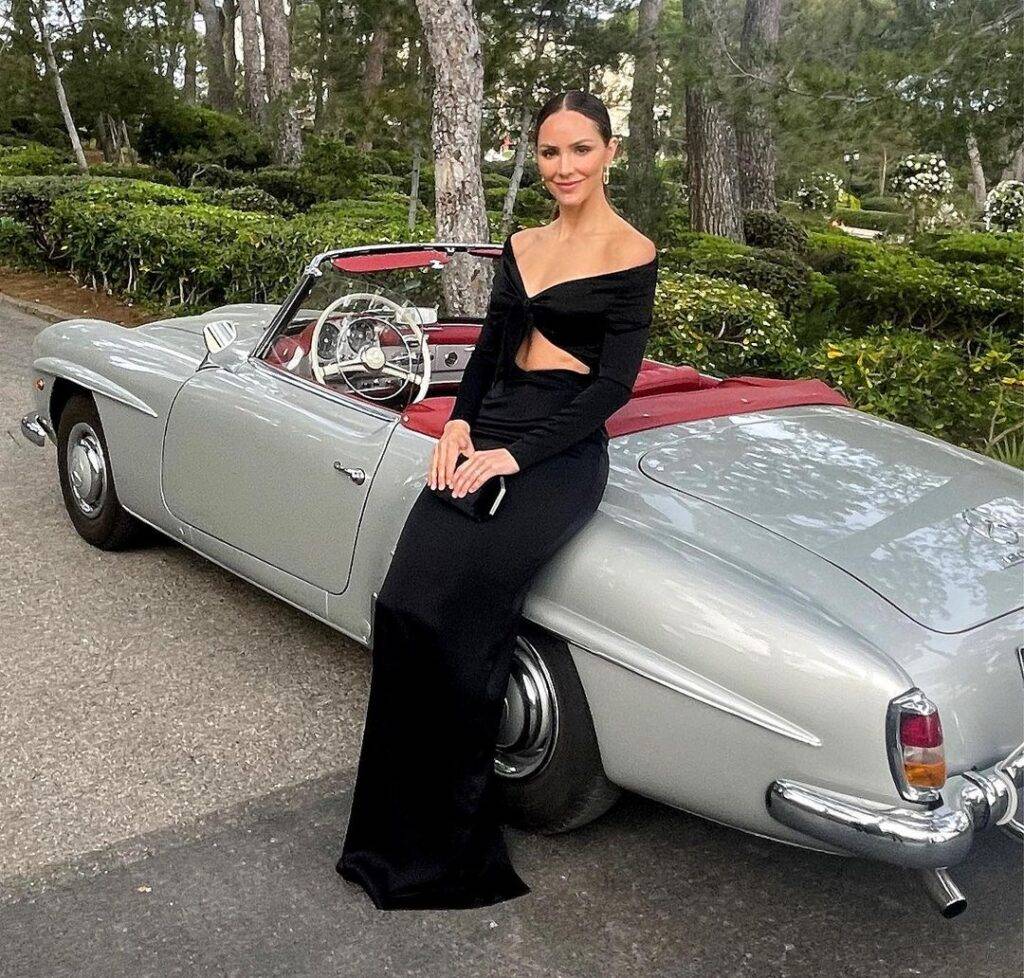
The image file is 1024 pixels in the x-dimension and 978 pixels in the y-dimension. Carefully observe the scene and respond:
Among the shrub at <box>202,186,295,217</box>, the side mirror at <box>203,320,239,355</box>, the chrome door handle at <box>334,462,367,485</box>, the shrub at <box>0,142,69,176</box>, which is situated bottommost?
the shrub at <box>0,142,69,176</box>

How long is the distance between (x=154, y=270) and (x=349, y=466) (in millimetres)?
7433

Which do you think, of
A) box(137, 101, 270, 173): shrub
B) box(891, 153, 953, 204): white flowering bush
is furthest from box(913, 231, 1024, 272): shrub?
box(137, 101, 270, 173): shrub

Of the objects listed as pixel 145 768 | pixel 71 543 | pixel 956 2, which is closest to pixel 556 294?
pixel 145 768

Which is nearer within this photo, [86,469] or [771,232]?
[86,469]

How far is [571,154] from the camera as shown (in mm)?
2877

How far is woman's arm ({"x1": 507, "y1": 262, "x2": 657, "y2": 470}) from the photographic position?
2.85 m

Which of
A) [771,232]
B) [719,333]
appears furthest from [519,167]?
[719,333]

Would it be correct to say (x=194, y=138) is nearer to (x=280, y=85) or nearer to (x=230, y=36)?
(x=280, y=85)

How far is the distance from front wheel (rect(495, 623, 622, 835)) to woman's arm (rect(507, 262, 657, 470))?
439 mm

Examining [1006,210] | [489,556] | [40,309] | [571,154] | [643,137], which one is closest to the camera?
[489,556]

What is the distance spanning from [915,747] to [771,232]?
39.2ft

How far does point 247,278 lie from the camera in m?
9.77

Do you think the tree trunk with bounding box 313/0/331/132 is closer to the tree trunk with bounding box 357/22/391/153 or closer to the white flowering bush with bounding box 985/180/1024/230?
the tree trunk with bounding box 357/22/391/153

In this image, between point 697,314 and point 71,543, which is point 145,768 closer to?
point 71,543
